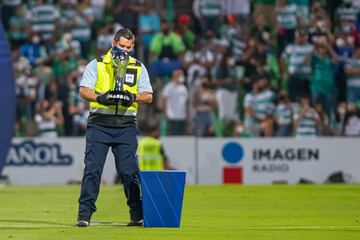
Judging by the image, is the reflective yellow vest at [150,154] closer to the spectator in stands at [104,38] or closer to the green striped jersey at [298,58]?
the spectator in stands at [104,38]

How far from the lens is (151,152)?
Result: 2327cm

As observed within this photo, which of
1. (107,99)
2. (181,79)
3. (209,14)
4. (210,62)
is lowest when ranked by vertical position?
(181,79)

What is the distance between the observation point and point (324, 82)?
83.6 ft

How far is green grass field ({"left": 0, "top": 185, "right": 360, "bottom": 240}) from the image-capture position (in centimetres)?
1160

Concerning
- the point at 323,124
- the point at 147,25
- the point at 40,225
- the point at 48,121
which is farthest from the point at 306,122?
the point at 40,225

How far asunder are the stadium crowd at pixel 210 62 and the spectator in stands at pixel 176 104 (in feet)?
0.07

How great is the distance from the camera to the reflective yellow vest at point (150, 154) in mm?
23156

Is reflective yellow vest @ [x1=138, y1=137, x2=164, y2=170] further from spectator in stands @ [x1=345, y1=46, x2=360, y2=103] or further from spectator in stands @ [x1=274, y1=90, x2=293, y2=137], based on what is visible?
spectator in stands @ [x1=345, y1=46, x2=360, y2=103]

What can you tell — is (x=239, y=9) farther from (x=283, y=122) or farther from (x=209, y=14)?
(x=283, y=122)

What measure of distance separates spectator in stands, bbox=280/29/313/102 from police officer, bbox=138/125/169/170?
3.76 metres

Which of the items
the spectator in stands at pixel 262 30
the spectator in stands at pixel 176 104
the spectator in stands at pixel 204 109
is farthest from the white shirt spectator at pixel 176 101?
the spectator in stands at pixel 262 30

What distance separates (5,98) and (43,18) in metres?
11.6

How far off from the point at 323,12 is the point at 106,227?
49.0ft

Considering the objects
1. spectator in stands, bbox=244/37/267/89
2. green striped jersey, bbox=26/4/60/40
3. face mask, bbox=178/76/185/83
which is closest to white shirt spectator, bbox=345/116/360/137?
spectator in stands, bbox=244/37/267/89
